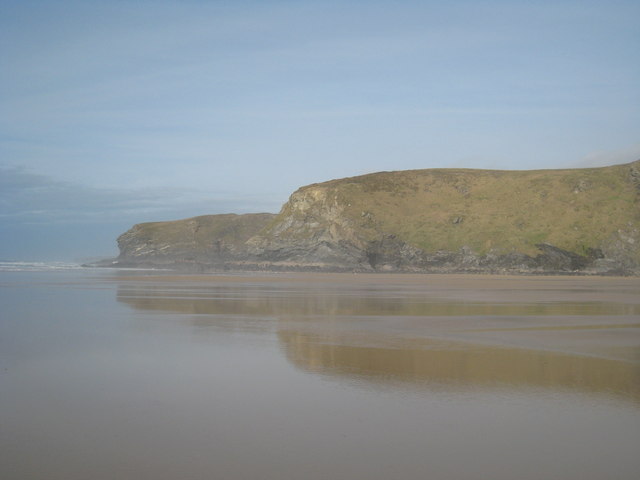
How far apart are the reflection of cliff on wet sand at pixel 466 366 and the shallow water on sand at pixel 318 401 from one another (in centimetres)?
6

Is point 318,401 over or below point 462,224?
below

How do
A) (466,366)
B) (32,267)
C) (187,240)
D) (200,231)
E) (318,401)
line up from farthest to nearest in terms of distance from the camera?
(200,231), (187,240), (32,267), (466,366), (318,401)

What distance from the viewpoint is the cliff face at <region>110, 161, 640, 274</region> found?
74.9 meters

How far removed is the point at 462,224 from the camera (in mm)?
88562

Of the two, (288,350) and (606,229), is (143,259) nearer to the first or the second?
(606,229)

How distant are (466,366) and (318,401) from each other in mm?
4083

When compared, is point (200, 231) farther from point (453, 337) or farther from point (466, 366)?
point (466, 366)

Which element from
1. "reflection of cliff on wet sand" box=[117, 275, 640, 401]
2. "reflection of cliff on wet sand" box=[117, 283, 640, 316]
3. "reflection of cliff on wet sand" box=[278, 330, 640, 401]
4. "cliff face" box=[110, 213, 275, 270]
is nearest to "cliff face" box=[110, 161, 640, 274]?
"cliff face" box=[110, 213, 275, 270]

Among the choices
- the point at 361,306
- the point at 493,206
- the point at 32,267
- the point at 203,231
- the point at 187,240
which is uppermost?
the point at 493,206

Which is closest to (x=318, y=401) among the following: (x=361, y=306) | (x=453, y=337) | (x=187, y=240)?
(x=453, y=337)

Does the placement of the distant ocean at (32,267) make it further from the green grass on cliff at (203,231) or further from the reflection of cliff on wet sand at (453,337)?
the reflection of cliff on wet sand at (453,337)

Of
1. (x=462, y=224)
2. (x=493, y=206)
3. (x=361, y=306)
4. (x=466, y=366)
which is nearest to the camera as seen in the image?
(x=466, y=366)

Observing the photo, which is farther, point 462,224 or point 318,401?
point 462,224

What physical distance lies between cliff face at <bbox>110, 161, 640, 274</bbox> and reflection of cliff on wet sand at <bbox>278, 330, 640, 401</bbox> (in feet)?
208
